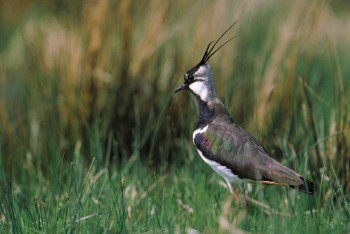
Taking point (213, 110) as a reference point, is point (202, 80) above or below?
above

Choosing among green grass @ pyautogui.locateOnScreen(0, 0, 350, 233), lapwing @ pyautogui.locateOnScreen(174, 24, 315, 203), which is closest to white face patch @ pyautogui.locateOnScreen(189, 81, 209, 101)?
lapwing @ pyautogui.locateOnScreen(174, 24, 315, 203)

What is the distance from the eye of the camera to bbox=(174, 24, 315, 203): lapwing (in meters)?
3.67

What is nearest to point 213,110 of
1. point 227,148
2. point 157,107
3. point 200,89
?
point 200,89

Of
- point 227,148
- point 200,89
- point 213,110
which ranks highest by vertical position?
point 200,89

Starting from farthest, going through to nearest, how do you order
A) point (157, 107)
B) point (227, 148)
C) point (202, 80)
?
point (157, 107)
point (202, 80)
point (227, 148)

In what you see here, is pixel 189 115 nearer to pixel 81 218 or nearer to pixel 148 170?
pixel 148 170

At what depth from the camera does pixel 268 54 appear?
5613mm

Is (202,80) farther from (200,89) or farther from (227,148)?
(227,148)

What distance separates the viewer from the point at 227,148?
3.82 m

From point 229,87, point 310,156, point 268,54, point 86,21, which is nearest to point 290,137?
point 310,156

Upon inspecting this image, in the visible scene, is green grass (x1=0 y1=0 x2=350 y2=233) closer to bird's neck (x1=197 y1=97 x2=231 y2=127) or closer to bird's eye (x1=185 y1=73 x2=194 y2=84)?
bird's neck (x1=197 y1=97 x2=231 y2=127)

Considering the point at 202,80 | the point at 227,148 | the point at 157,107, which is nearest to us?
the point at 227,148

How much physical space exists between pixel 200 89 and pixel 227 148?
1.21ft

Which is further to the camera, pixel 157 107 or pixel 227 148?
pixel 157 107
